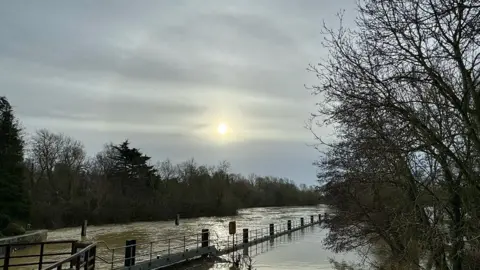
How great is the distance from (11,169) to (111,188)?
31.6m

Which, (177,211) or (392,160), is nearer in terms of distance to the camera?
(392,160)

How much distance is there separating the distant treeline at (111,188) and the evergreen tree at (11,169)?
A: 1330 centimetres

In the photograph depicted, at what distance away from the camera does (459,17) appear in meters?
5.85

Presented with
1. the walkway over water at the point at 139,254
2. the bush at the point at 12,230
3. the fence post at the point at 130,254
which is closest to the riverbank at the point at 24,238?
the bush at the point at 12,230

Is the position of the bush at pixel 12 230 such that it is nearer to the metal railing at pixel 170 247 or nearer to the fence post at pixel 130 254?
the metal railing at pixel 170 247

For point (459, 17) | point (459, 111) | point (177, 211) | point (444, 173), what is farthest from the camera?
point (177, 211)

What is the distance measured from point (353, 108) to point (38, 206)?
46952mm

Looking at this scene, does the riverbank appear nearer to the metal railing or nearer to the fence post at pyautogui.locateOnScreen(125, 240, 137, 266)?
the metal railing

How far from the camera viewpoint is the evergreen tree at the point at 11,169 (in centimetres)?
3009

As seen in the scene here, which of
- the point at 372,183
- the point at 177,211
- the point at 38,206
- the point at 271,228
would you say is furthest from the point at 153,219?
the point at 372,183

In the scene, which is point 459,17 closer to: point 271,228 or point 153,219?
point 271,228

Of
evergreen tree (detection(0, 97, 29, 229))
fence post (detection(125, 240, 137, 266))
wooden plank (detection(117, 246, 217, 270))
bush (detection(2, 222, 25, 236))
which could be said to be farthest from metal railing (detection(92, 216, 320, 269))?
evergreen tree (detection(0, 97, 29, 229))

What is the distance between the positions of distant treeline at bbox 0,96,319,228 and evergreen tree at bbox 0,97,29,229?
1330 cm

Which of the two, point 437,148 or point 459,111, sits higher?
point 459,111
